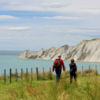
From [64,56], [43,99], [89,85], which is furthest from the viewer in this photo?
[64,56]

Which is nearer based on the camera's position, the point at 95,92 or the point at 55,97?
the point at 55,97

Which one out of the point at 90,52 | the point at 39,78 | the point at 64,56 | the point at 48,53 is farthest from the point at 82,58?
the point at 39,78

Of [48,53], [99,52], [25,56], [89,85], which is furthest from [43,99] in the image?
[25,56]

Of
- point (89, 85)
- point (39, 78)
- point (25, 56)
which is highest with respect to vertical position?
point (89, 85)

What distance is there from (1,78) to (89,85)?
16.0 m

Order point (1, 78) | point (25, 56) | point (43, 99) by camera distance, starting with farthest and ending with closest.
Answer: point (25, 56) → point (1, 78) → point (43, 99)

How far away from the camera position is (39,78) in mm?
26578

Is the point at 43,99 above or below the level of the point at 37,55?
above

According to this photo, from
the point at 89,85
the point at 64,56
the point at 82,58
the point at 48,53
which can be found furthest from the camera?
the point at 48,53

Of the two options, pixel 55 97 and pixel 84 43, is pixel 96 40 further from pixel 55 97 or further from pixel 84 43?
pixel 55 97

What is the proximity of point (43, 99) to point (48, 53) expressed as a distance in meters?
140

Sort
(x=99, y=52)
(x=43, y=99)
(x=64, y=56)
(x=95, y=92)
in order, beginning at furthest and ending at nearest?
(x=64, y=56)
(x=99, y=52)
(x=95, y=92)
(x=43, y=99)

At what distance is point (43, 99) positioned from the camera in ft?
28.9

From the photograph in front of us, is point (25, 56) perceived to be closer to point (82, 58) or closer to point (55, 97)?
point (82, 58)
